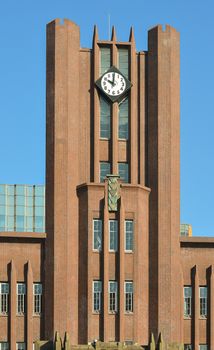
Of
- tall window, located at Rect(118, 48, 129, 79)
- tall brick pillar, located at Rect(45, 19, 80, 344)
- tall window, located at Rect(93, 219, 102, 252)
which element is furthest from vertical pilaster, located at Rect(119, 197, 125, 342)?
tall window, located at Rect(118, 48, 129, 79)

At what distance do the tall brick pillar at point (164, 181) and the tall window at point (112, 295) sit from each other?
9.24 ft

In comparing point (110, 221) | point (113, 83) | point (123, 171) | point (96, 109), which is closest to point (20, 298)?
point (110, 221)

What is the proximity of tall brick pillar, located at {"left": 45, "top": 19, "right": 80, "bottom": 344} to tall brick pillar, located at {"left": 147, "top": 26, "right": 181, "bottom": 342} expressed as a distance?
5813 mm

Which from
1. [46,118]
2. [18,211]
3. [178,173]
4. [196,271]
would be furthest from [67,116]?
[18,211]

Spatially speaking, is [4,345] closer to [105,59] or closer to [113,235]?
[113,235]

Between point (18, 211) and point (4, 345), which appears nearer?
point (4, 345)

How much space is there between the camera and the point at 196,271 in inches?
3708

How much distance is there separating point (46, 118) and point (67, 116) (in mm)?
1787

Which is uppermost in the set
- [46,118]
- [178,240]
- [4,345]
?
[46,118]

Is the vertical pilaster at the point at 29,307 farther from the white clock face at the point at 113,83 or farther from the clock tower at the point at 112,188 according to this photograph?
the white clock face at the point at 113,83

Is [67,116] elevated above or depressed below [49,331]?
above

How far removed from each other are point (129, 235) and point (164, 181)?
5016 mm

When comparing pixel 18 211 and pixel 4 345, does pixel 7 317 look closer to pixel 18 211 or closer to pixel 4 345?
pixel 4 345

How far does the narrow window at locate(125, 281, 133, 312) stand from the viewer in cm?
9121
